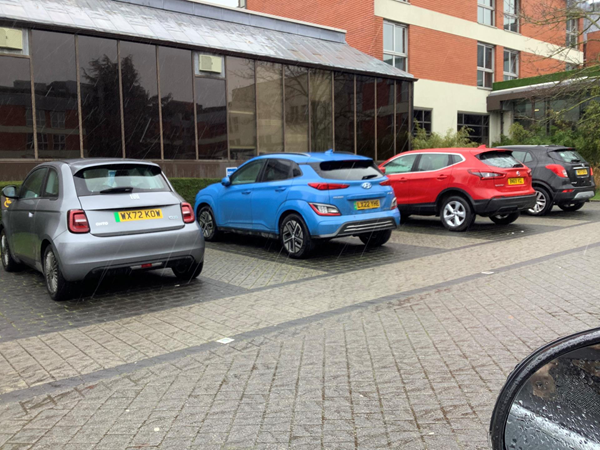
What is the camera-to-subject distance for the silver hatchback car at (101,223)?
6039 millimetres

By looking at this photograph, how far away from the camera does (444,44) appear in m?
28.6

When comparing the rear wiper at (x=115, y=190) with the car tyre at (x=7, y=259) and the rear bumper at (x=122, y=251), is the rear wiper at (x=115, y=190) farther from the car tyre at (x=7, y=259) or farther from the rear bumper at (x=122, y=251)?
the car tyre at (x=7, y=259)

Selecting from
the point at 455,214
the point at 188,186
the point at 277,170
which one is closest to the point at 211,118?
the point at 188,186

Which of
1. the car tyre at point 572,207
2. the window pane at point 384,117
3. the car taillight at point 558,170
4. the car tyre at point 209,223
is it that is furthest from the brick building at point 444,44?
the car tyre at point 209,223

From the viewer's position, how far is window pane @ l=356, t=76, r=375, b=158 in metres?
20.8

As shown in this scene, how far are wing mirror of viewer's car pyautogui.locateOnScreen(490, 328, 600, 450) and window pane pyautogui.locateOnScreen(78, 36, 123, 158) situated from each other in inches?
561

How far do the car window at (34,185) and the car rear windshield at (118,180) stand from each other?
3.02ft

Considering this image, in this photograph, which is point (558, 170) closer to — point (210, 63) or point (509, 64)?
point (210, 63)

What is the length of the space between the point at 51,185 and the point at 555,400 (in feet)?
21.1

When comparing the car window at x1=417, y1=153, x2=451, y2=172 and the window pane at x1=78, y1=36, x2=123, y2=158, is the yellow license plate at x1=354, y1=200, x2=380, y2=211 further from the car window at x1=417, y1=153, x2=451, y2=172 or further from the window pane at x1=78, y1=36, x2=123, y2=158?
the window pane at x1=78, y1=36, x2=123, y2=158

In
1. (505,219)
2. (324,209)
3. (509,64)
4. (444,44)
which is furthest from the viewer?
(509,64)

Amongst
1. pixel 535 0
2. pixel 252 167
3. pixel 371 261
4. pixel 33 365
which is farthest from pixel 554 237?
pixel 535 0

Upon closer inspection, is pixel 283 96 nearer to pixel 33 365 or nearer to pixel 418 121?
pixel 418 121

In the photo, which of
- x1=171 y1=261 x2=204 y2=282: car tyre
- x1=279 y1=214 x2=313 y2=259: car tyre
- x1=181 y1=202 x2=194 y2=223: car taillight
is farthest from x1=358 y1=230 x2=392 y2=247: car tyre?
x1=181 y1=202 x2=194 y2=223: car taillight
